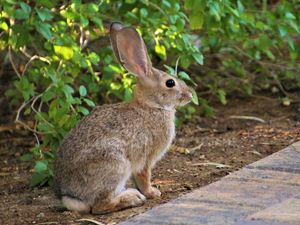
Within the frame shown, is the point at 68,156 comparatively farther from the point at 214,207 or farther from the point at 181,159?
the point at 181,159

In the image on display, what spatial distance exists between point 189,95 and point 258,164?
0.59 metres

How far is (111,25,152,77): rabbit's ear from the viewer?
559 cm

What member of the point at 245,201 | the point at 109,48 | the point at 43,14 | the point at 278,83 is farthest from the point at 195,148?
the point at 278,83

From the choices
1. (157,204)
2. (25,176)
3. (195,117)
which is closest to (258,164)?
(157,204)

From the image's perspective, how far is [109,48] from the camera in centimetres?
686

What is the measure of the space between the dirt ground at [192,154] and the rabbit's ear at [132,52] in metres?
0.71

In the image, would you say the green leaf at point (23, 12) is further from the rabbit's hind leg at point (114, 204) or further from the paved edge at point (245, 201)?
the paved edge at point (245, 201)

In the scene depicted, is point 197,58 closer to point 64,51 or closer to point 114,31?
point 114,31

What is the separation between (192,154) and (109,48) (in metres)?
1.06

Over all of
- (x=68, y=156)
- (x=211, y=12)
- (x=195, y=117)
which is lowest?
(x=195, y=117)

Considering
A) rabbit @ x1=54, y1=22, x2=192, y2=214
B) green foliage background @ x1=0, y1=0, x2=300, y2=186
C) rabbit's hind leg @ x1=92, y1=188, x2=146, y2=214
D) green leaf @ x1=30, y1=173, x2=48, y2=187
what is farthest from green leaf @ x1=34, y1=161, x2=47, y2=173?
rabbit's hind leg @ x1=92, y1=188, x2=146, y2=214

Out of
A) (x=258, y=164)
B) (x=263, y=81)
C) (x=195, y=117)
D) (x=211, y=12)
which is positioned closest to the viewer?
(x=258, y=164)

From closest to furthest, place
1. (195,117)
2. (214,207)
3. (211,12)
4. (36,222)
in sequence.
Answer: (214,207) < (36,222) < (211,12) < (195,117)

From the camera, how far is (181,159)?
6.36 m
